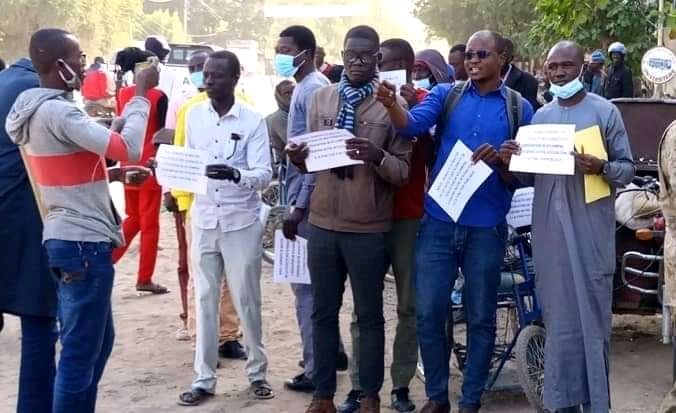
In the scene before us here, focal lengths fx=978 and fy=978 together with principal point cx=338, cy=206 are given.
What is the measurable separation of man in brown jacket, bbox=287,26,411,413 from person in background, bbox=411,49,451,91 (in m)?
1.42

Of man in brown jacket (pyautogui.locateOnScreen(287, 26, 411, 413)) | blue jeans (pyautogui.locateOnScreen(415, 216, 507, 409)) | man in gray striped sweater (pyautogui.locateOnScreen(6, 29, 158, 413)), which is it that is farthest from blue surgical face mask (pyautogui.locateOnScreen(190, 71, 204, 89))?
man in gray striped sweater (pyautogui.locateOnScreen(6, 29, 158, 413))

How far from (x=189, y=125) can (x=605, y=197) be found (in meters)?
2.51

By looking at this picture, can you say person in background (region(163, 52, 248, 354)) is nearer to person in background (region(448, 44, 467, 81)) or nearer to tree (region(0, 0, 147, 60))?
person in background (region(448, 44, 467, 81))

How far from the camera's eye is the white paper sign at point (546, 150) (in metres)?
4.70

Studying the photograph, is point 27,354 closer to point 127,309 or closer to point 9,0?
point 127,309

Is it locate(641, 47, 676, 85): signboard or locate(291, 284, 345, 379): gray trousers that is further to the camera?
locate(641, 47, 676, 85): signboard

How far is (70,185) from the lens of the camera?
173 inches

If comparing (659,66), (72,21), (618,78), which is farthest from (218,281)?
(72,21)

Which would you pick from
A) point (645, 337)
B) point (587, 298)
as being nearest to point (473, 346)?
point (587, 298)

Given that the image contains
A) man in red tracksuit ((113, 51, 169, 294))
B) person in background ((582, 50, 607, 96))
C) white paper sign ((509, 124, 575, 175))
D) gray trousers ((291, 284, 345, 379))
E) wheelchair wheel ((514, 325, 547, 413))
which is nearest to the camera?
white paper sign ((509, 124, 575, 175))

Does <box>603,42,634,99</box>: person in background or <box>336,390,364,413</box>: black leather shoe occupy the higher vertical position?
<box>603,42,634,99</box>: person in background

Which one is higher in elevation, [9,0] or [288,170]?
[9,0]

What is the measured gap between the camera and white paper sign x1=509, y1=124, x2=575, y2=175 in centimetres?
470

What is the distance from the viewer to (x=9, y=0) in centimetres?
4819
